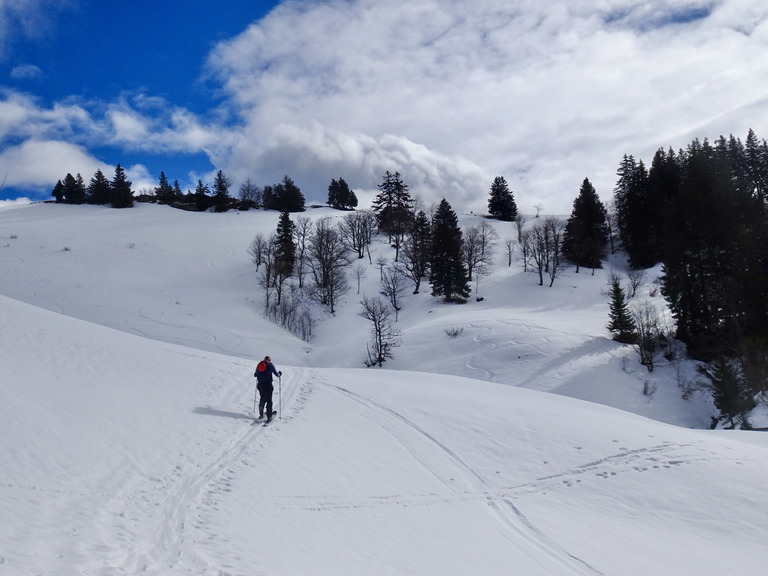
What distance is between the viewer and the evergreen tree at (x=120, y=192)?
95438 millimetres

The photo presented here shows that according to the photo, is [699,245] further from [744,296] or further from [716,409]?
[716,409]

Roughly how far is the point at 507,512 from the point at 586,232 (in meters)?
66.2

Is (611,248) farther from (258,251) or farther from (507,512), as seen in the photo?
(507,512)

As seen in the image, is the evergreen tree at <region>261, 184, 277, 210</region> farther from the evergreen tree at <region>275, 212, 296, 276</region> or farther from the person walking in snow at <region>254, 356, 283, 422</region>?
the person walking in snow at <region>254, 356, 283, 422</region>

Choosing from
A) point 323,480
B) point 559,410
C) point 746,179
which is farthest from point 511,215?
point 323,480

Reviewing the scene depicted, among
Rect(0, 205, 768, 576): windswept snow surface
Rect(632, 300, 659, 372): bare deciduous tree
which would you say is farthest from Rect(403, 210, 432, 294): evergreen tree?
Rect(0, 205, 768, 576): windswept snow surface

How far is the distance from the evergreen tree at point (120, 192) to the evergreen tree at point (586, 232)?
90425mm

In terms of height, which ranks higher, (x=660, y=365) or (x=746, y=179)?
(x=746, y=179)

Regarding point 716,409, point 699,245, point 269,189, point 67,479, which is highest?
point 269,189

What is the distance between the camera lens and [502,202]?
332 ft

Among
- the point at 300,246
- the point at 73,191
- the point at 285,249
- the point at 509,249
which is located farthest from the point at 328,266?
the point at 73,191

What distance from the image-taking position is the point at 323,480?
397 inches

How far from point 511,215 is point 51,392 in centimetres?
9856

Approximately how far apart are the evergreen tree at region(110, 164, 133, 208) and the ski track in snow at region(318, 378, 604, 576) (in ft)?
333
